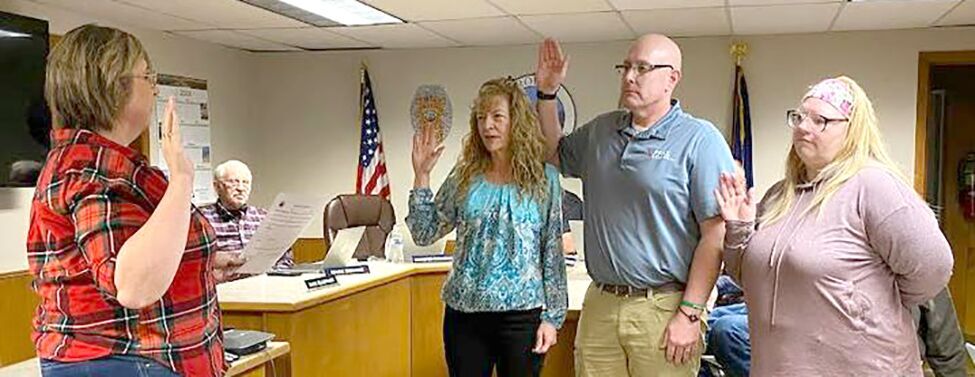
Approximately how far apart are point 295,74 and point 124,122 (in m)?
5.26

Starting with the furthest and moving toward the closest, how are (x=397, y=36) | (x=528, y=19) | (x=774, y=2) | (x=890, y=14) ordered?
(x=397, y=36)
(x=528, y=19)
(x=890, y=14)
(x=774, y=2)

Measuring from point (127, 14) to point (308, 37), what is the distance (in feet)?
4.15

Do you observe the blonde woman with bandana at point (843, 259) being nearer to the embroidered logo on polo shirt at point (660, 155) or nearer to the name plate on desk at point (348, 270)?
the embroidered logo on polo shirt at point (660, 155)

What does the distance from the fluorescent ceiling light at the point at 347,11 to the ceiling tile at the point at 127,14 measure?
826 millimetres

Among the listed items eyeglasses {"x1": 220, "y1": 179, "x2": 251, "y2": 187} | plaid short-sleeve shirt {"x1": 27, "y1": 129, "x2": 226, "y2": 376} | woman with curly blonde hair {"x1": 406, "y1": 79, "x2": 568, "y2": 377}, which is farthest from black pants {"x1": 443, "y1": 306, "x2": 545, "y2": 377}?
eyeglasses {"x1": 220, "y1": 179, "x2": 251, "y2": 187}

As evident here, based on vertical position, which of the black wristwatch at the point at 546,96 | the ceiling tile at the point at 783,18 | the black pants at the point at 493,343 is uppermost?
the ceiling tile at the point at 783,18

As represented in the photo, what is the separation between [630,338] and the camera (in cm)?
212

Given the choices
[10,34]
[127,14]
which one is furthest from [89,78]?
[127,14]

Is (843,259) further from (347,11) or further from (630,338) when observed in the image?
(347,11)

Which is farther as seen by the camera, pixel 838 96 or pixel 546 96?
pixel 546 96

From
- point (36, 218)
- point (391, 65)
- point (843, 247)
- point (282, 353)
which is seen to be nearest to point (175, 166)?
point (36, 218)

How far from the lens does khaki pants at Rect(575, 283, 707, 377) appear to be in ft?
6.89

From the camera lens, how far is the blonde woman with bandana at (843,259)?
183 centimetres

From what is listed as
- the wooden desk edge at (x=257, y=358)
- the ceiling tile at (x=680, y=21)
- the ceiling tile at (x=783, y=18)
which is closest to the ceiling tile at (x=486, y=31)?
the ceiling tile at (x=680, y=21)
